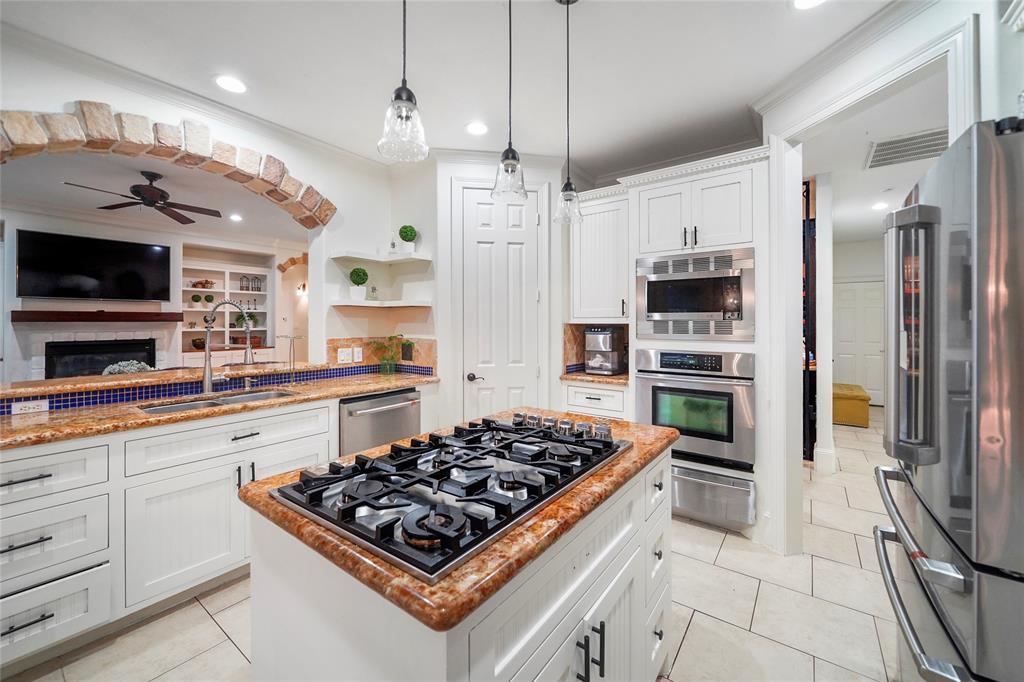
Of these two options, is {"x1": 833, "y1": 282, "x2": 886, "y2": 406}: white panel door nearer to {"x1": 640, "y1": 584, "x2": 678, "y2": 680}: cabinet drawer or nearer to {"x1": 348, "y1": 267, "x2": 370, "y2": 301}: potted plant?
{"x1": 640, "y1": 584, "x2": 678, "y2": 680}: cabinet drawer

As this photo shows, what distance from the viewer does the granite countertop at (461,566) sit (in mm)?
639

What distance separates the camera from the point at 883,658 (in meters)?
1.72

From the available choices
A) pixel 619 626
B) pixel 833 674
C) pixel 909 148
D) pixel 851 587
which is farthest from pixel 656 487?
pixel 909 148

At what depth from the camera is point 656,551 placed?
1504 mm

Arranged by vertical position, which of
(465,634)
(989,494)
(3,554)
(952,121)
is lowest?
(3,554)

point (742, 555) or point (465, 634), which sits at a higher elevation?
point (465, 634)

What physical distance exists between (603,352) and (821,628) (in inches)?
80.8

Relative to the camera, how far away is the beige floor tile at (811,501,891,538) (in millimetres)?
2795

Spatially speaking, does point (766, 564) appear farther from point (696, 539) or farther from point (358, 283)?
point (358, 283)

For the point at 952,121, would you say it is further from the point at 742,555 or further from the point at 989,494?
the point at 742,555

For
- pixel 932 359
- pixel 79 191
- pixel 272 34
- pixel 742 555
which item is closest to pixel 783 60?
pixel 932 359

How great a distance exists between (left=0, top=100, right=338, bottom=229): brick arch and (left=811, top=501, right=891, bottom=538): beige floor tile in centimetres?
427

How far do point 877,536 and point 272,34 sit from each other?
126 inches

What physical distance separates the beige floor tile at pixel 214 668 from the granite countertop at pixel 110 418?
3.28 ft
